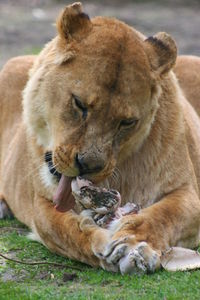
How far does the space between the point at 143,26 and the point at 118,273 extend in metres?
9.93

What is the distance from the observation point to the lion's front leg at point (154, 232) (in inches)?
171

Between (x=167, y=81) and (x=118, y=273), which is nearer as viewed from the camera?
(x=118, y=273)

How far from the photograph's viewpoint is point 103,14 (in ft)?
49.4

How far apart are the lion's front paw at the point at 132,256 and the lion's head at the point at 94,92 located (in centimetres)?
34

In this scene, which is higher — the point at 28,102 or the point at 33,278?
the point at 28,102

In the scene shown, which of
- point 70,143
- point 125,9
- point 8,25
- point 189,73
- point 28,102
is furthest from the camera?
point 125,9

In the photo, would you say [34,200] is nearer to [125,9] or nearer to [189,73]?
[189,73]

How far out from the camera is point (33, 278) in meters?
4.52

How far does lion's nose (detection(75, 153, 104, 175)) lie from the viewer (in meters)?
4.31

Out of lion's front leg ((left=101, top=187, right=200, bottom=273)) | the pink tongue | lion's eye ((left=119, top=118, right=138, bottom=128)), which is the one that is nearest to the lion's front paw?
lion's front leg ((left=101, top=187, right=200, bottom=273))

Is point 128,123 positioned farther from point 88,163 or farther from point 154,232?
point 154,232

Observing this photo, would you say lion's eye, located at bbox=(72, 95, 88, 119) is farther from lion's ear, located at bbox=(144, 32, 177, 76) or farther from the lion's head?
lion's ear, located at bbox=(144, 32, 177, 76)

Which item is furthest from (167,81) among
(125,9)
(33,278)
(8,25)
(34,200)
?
(125,9)

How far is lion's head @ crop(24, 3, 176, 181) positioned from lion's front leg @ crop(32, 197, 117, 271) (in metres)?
0.29
